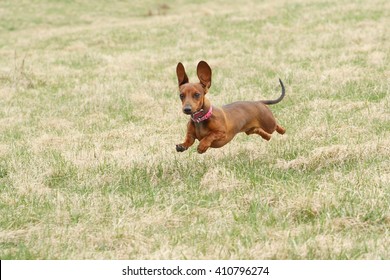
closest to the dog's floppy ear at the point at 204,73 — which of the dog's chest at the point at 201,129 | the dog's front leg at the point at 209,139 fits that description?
the dog's chest at the point at 201,129

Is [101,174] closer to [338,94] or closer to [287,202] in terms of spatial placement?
[287,202]

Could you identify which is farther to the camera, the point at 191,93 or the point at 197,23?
the point at 197,23

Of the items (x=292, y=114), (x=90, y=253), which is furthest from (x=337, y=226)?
(x=292, y=114)

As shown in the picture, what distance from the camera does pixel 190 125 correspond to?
6.91m

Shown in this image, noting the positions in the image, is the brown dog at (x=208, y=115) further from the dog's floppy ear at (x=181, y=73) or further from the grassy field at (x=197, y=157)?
the grassy field at (x=197, y=157)

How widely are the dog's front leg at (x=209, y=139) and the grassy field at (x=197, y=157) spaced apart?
28 centimetres

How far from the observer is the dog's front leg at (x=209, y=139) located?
21.9 feet

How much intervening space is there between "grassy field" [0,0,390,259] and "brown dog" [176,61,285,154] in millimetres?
370

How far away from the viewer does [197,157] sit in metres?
7.78

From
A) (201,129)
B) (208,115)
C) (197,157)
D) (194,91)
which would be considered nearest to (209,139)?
(201,129)

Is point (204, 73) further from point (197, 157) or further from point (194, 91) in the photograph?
point (197, 157)

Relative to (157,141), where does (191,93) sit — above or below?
above

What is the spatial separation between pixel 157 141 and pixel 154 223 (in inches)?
137
